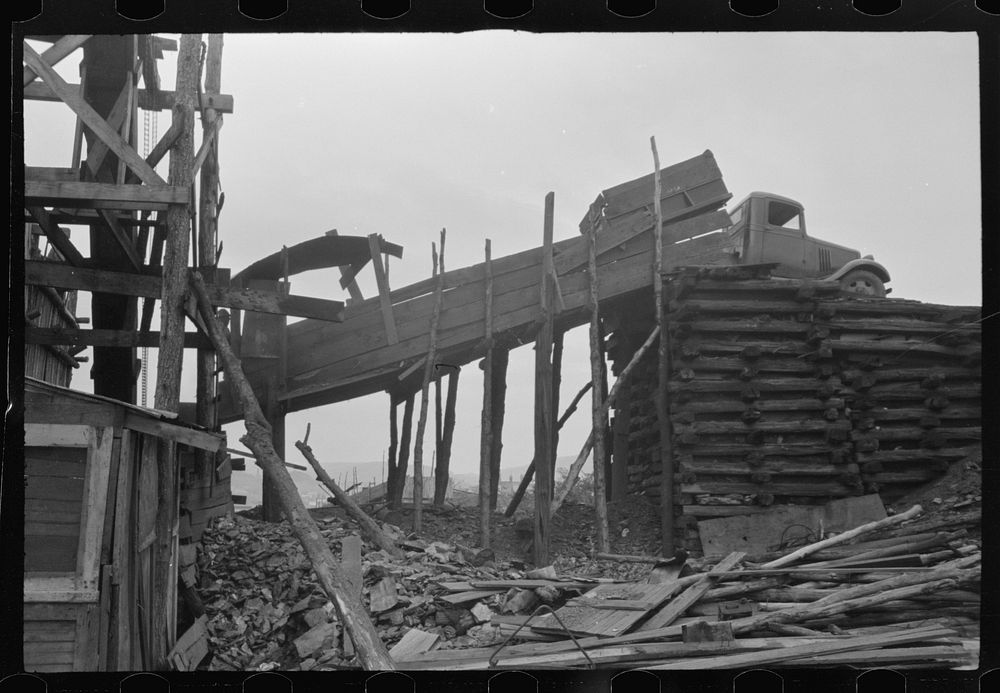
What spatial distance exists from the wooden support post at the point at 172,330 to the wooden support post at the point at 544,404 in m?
5.65

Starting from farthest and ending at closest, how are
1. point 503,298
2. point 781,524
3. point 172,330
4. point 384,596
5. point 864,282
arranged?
1. point 864,282
2. point 503,298
3. point 781,524
4. point 384,596
5. point 172,330

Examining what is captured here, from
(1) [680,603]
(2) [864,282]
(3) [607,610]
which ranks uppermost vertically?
(2) [864,282]

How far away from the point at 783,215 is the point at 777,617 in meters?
10.2

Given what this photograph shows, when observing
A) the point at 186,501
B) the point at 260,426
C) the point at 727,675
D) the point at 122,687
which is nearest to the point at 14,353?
the point at 122,687

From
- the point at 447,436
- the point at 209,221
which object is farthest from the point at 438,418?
the point at 209,221

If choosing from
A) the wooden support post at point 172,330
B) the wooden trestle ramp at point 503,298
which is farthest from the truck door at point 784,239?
the wooden support post at point 172,330

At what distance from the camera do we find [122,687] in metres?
6.02

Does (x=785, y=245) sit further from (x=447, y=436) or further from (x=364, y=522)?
(x=364, y=522)

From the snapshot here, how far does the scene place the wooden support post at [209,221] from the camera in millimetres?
10547

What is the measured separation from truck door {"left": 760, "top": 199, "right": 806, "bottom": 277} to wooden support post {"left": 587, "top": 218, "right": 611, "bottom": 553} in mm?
3766

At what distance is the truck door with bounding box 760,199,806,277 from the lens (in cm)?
1571

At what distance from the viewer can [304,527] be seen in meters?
7.98

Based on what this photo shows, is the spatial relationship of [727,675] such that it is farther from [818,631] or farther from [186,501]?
[186,501]

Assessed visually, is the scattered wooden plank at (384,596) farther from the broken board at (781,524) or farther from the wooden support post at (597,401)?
the broken board at (781,524)
